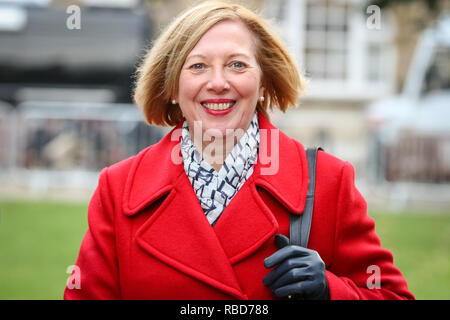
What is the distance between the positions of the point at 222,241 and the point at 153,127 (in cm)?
917

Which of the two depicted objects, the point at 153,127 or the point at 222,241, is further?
the point at 153,127

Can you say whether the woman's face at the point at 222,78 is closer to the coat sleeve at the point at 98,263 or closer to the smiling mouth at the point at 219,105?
the smiling mouth at the point at 219,105

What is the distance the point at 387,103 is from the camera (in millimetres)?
13039

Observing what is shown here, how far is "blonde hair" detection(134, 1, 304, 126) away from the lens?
2.51m

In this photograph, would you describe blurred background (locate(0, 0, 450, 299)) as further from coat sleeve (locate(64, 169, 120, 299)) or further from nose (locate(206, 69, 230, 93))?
coat sleeve (locate(64, 169, 120, 299))

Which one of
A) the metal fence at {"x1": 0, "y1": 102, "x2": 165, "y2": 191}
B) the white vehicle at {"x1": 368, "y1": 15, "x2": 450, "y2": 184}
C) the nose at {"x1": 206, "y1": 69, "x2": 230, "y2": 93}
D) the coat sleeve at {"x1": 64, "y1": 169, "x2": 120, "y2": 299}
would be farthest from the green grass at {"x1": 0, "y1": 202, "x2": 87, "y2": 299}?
the white vehicle at {"x1": 368, "y1": 15, "x2": 450, "y2": 184}

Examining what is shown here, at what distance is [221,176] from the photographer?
8.29ft

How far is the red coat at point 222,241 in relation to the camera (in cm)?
238

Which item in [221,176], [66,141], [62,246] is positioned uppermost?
[66,141]

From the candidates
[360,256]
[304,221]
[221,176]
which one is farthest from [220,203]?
[360,256]

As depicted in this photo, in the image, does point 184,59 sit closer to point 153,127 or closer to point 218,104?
point 218,104
